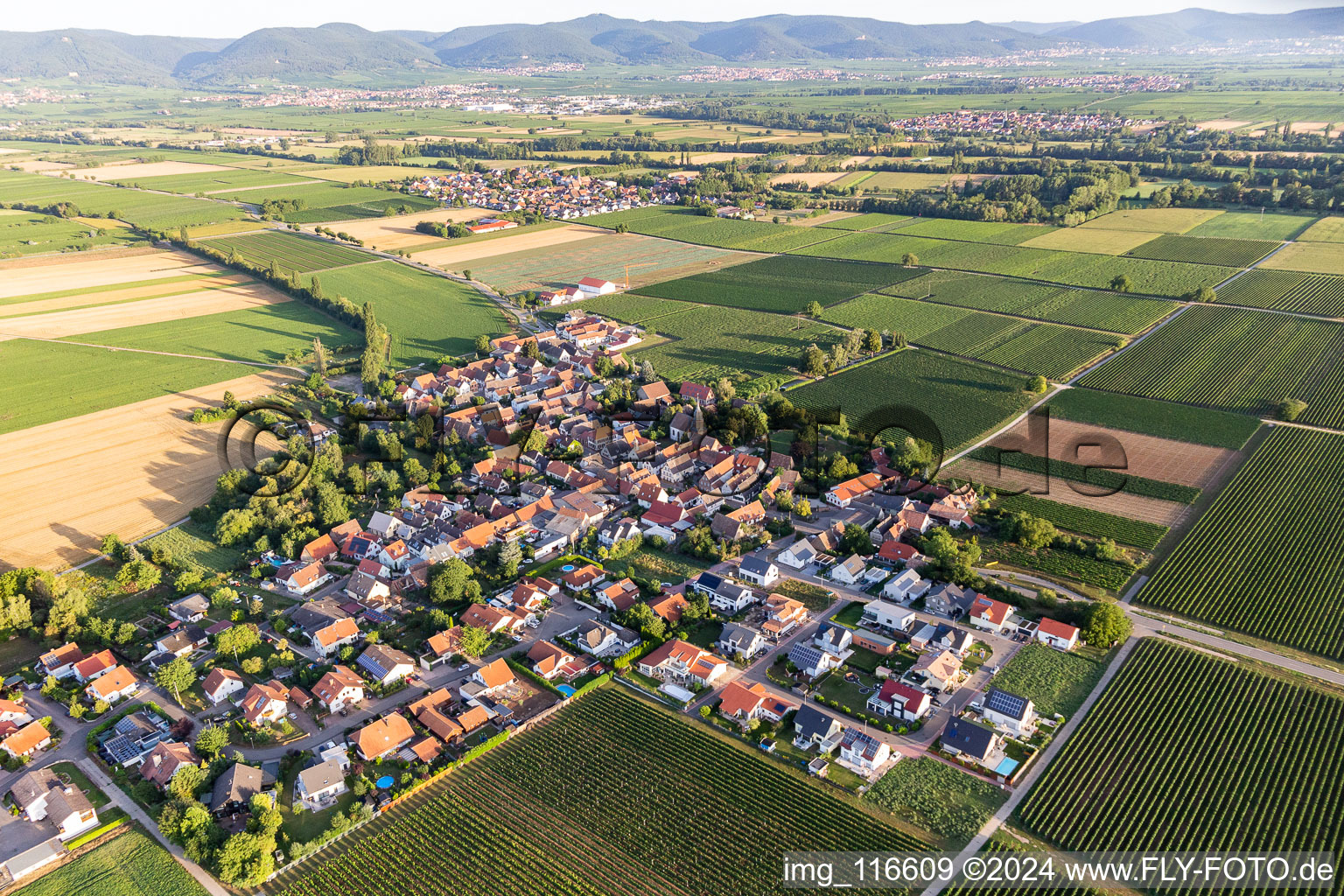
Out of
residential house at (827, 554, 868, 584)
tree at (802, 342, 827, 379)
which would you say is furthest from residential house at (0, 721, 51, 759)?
tree at (802, 342, 827, 379)

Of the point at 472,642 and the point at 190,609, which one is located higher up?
the point at 190,609

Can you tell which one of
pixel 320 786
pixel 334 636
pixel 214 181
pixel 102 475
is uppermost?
pixel 214 181

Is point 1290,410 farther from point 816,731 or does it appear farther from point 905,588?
point 816,731

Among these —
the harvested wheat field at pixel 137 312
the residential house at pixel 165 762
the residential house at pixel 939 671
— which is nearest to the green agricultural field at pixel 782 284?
the harvested wheat field at pixel 137 312

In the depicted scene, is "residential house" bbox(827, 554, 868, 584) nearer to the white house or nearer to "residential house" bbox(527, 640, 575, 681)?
the white house

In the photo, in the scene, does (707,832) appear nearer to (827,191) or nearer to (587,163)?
(827,191)

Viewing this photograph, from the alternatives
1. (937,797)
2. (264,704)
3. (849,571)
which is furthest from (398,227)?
(937,797)
